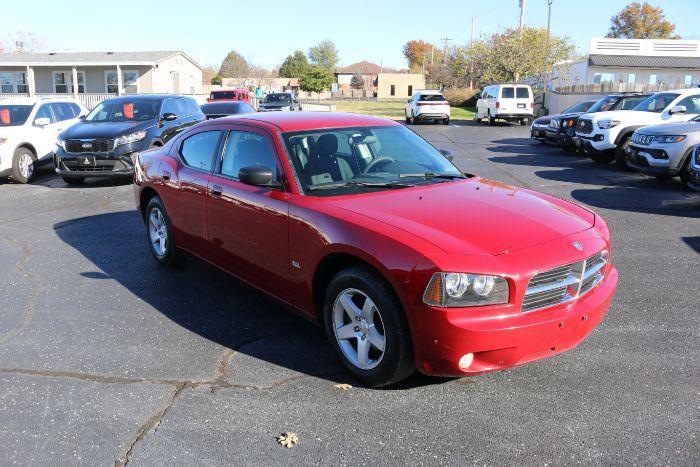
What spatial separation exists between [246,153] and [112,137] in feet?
24.8

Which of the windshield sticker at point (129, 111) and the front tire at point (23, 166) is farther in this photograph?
the windshield sticker at point (129, 111)

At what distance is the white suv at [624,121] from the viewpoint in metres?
13.9

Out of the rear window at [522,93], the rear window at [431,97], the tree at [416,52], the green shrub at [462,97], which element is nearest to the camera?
the rear window at [522,93]

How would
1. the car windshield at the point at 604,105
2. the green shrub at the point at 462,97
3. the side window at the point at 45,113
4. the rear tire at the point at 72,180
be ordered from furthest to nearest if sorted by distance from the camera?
the green shrub at the point at 462,97 < the car windshield at the point at 604,105 < the side window at the point at 45,113 < the rear tire at the point at 72,180

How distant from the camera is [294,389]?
3.79 m

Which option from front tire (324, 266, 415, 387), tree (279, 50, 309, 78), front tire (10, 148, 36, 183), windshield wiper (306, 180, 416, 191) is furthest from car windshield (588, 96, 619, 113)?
tree (279, 50, 309, 78)

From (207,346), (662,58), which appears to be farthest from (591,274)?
(662,58)

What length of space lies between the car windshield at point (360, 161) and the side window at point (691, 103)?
1166cm

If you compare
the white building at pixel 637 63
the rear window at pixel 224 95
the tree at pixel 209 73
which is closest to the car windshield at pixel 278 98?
the rear window at pixel 224 95

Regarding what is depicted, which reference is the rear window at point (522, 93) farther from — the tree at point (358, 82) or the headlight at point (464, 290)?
the tree at point (358, 82)

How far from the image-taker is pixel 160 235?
250 inches

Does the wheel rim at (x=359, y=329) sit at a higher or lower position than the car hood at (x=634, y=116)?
lower

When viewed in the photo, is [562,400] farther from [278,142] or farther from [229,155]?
[229,155]

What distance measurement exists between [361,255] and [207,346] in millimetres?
1574
